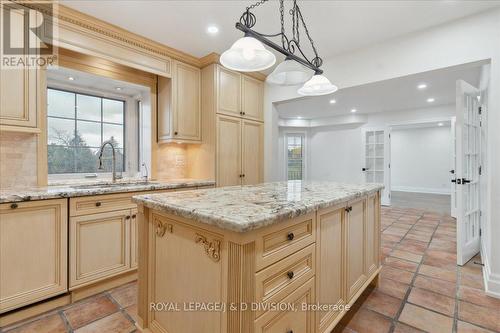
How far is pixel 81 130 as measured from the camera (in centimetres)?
272

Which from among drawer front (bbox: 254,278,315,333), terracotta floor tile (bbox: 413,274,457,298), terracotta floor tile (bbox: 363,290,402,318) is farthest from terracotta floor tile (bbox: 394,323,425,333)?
drawer front (bbox: 254,278,315,333)

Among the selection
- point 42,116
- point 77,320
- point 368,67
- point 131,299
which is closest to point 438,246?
point 368,67

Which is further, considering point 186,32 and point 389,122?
point 389,122

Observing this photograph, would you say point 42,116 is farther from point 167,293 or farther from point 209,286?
point 209,286

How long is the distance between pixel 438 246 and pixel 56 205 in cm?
439

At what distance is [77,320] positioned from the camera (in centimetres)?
175

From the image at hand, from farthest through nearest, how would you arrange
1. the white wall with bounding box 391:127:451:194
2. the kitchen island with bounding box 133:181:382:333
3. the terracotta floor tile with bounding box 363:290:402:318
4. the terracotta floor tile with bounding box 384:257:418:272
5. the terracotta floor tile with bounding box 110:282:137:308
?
the white wall with bounding box 391:127:451:194 → the terracotta floor tile with bounding box 384:257:418:272 → the terracotta floor tile with bounding box 110:282:137:308 → the terracotta floor tile with bounding box 363:290:402:318 → the kitchen island with bounding box 133:181:382:333

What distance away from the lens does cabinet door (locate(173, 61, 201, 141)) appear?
304 cm

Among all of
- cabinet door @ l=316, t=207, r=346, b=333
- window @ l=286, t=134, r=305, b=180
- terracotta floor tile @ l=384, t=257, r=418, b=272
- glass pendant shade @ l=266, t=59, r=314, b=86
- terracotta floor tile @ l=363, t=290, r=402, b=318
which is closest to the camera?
cabinet door @ l=316, t=207, r=346, b=333

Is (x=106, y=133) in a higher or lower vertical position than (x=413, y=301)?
higher

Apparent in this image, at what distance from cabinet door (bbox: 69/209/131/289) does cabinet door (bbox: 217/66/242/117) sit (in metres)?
1.79

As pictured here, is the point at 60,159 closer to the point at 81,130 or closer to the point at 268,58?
the point at 81,130

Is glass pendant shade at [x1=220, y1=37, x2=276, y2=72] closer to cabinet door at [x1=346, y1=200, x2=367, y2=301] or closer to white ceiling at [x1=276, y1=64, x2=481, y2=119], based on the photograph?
cabinet door at [x1=346, y1=200, x2=367, y2=301]

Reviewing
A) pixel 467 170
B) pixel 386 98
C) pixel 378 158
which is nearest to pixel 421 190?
pixel 378 158
